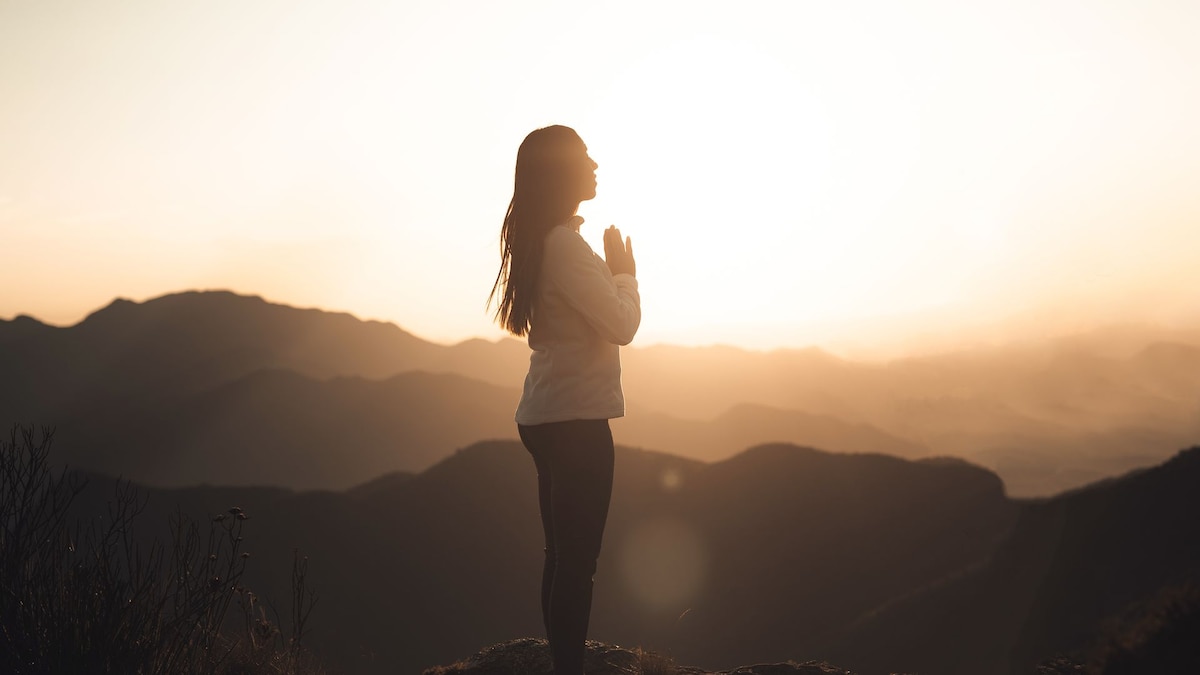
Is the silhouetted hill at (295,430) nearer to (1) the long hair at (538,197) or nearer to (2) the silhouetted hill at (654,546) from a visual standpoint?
(2) the silhouetted hill at (654,546)

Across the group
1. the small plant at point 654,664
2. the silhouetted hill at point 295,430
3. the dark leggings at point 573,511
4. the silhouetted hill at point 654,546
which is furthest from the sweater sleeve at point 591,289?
the silhouetted hill at point 295,430

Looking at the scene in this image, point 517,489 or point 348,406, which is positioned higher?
point 348,406

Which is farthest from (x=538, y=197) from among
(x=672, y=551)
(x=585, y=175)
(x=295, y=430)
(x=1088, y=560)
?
(x=295, y=430)

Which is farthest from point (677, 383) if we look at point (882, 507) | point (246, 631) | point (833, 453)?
point (246, 631)

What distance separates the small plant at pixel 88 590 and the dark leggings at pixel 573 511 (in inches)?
59.3

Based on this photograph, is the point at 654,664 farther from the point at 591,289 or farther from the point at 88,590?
the point at 88,590

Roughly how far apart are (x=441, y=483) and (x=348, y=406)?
22.1 metres

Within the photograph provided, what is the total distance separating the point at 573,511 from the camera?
3201 millimetres

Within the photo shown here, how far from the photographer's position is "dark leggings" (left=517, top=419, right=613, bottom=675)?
3182 mm

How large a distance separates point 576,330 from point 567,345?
7 centimetres

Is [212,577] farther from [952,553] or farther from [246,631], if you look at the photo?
[952,553]

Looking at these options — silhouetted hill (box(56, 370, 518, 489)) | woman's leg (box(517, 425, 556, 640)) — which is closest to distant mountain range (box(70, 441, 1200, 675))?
silhouetted hill (box(56, 370, 518, 489))

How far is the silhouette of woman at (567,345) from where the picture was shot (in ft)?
10.4

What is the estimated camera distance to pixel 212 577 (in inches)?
166
